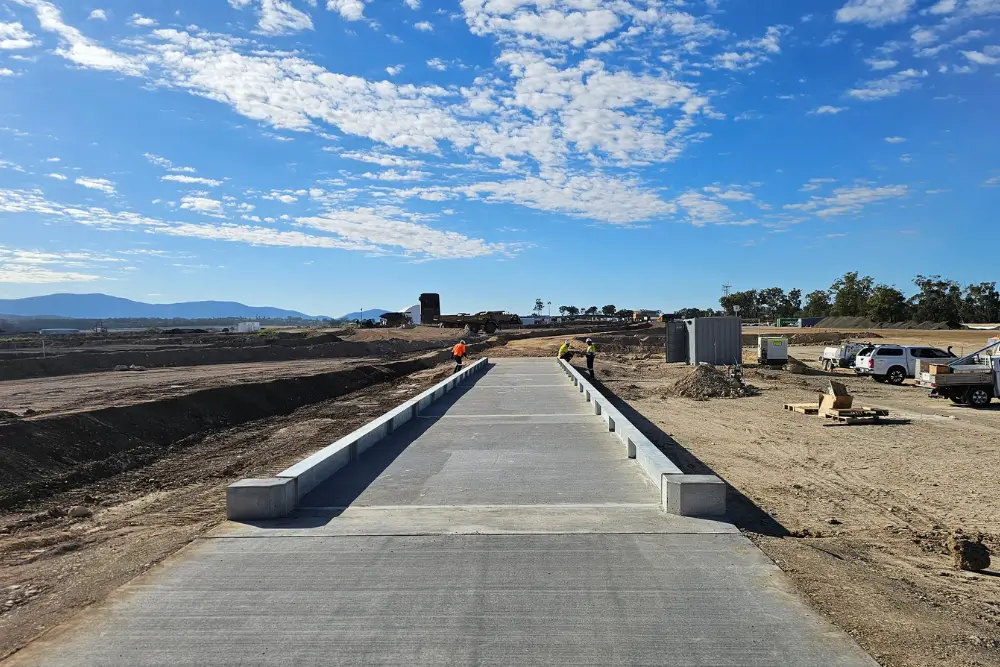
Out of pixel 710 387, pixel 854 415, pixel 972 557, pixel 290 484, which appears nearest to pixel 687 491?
pixel 972 557

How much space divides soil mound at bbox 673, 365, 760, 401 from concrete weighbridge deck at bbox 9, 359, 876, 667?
1557 cm

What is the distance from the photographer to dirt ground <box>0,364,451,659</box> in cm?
501

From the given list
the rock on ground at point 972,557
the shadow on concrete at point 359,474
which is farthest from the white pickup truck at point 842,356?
the rock on ground at point 972,557

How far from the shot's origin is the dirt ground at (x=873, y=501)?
4.37 m

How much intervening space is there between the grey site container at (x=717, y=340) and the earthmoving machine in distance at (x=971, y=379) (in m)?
11.3

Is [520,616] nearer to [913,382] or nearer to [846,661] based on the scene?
[846,661]

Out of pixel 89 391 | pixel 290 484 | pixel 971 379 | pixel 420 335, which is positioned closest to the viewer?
pixel 290 484

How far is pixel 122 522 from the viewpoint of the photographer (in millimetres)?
8102

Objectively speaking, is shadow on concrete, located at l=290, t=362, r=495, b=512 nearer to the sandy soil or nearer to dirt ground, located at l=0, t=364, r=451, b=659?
dirt ground, located at l=0, t=364, r=451, b=659

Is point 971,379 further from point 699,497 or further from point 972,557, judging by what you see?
point 699,497

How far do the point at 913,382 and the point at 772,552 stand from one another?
2534 centimetres

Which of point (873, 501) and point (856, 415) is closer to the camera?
point (873, 501)

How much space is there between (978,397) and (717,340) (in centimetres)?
1259

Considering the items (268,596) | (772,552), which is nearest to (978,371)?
(772,552)
